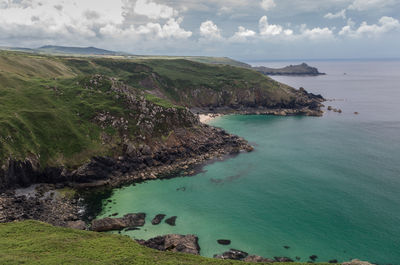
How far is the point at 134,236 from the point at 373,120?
172 meters

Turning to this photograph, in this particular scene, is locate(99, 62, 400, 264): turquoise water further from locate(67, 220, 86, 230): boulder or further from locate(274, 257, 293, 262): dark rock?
locate(67, 220, 86, 230): boulder

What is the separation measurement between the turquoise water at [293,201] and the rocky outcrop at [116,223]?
9.29 feet

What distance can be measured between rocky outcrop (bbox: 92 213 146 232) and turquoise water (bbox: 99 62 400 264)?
2833 millimetres

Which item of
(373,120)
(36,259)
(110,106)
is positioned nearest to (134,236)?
(36,259)

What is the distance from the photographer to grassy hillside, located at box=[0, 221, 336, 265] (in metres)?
42.6

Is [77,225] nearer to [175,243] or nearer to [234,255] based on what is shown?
[175,243]

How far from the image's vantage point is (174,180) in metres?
89.6

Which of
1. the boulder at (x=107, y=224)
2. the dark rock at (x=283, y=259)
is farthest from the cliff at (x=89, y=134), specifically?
the dark rock at (x=283, y=259)

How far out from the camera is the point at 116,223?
204 feet

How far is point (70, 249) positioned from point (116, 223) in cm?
1571

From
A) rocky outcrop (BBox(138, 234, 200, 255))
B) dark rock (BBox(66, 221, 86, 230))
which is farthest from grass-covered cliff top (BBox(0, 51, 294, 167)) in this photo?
rocky outcrop (BBox(138, 234, 200, 255))

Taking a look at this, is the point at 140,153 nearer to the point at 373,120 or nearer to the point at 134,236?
the point at 134,236

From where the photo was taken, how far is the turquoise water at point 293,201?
5722 centimetres

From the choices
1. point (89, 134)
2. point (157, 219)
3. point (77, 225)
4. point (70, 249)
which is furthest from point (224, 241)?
point (89, 134)
